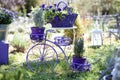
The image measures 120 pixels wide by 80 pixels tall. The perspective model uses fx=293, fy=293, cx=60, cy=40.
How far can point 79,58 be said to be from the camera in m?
4.54

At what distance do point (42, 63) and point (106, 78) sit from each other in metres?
2.47

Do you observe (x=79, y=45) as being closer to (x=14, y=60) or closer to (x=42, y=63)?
(x=42, y=63)

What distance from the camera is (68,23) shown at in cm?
476

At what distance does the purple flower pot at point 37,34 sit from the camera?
14.7 feet

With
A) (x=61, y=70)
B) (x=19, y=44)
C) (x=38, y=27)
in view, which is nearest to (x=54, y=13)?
(x=38, y=27)

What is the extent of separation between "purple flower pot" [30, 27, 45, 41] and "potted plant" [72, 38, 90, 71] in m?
0.54

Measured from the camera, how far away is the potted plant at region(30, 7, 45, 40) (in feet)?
14.7

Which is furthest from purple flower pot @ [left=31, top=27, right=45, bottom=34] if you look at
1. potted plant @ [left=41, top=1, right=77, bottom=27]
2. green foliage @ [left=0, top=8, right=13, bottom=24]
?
green foliage @ [left=0, top=8, right=13, bottom=24]

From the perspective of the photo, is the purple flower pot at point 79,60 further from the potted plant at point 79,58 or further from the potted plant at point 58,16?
the potted plant at point 58,16

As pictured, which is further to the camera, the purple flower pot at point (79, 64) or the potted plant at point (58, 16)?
the potted plant at point (58, 16)

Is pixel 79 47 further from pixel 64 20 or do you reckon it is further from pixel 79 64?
pixel 64 20

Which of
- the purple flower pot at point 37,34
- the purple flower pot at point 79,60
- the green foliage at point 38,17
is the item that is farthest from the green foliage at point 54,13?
the purple flower pot at point 79,60

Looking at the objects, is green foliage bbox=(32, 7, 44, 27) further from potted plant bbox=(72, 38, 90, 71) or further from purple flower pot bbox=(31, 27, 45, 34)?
potted plant bbox=(72, 38, 90, 71)

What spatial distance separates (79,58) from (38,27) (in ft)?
2.61
